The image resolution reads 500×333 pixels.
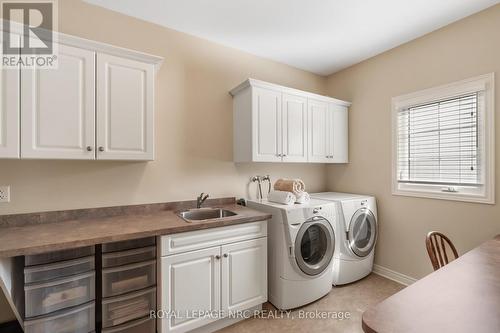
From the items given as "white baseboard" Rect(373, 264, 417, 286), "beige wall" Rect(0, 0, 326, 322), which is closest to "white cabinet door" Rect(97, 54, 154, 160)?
"beige wall" Rect(0, 0, 326, 322)

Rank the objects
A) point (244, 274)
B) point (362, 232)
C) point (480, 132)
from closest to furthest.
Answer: point (244, 274) → point (480, 132) → point (362, 232)

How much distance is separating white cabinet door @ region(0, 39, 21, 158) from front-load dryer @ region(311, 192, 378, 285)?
2645 millimetres

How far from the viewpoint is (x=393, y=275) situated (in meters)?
2.66

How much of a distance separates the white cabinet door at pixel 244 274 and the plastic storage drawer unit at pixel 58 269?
2.96ft

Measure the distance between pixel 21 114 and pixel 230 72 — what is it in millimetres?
1855

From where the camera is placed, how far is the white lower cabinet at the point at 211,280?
64.4 inches

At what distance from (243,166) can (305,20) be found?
1.60 m

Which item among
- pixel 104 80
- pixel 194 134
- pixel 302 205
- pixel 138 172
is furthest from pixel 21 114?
pixel 302 205

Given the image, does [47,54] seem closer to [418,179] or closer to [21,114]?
[21,114]

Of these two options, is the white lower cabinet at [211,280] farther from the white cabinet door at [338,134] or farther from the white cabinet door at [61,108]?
the white cabinet door at [338,134]

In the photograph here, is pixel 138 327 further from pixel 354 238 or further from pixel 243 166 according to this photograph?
pixel 354 238

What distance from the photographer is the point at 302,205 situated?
2.28m

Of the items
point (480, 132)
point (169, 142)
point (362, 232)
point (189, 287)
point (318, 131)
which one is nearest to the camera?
point (189, 287)

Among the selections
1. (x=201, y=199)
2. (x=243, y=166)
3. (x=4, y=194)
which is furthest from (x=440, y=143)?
(x=4, y=194)
